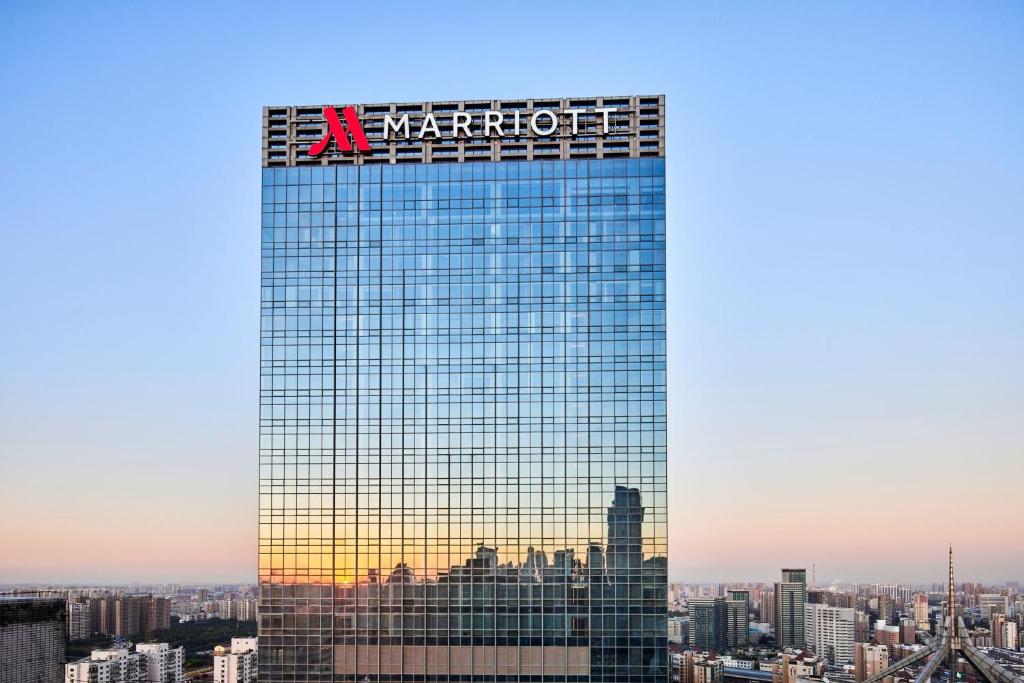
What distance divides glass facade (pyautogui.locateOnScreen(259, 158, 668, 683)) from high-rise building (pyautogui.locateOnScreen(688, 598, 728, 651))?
319ft

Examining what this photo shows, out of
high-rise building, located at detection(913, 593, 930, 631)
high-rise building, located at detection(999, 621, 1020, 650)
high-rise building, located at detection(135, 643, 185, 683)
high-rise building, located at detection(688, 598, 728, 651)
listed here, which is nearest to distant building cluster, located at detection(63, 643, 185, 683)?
high-rise building, located at detection(135, 643, 185, 683)

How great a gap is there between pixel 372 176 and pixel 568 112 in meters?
11.0

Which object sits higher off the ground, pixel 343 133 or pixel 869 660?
pixel 343 133

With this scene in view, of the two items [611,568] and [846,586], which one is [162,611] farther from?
[611,568]

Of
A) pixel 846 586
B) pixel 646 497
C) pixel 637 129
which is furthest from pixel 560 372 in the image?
pixel 846 586

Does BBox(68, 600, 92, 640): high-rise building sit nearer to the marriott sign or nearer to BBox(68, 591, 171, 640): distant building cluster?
BBox(68, 591, 171, 640): distant building cluster

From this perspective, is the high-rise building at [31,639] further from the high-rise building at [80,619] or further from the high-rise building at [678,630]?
the high-rise building at [678,630]

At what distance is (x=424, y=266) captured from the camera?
5206 cm

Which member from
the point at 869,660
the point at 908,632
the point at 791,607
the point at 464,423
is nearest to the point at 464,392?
the point at 464,423

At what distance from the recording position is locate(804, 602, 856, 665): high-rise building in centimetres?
12800

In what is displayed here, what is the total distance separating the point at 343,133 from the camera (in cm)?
5253

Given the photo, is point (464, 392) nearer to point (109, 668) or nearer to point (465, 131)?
point (465, 131)

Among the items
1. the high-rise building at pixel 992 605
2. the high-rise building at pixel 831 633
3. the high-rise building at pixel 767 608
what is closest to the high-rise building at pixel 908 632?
the high-rise building at pixel 831 633

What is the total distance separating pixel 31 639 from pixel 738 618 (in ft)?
343
